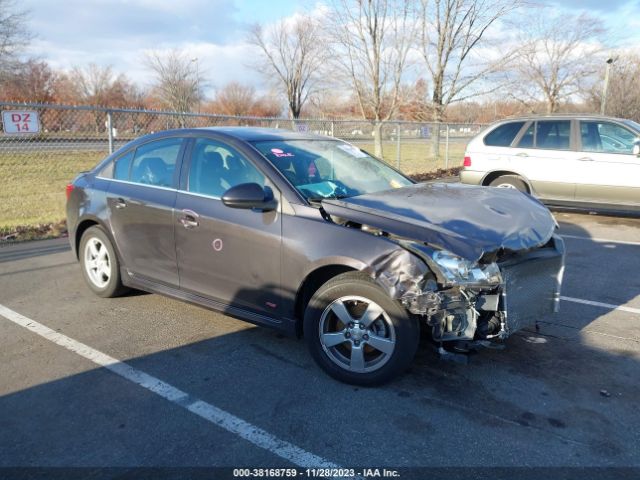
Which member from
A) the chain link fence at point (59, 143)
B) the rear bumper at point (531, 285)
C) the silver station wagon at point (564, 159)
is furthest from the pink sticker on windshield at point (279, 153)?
the silver station wagon at point (564, 159)

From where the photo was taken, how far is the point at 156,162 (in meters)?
4.56

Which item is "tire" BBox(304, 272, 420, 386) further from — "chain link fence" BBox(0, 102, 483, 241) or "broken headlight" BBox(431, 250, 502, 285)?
"chain link fence" BBox(0, 102, 483, 241)

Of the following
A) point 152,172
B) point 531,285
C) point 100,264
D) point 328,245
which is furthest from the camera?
point 100,264

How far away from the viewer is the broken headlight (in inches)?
121

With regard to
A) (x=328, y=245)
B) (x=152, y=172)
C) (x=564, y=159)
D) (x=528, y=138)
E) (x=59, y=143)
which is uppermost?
(x=59, y=143)

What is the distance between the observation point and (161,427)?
2908mm

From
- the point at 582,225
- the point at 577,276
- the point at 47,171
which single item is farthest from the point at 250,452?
the point at 47,171

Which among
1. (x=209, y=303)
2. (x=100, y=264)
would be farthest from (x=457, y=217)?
(x=100, y=264)

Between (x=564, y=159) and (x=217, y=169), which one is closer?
(x=217, y=169)

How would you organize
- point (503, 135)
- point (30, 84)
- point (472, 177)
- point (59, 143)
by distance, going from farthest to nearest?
point (30, 84), point (59, 143), point (472, 177), point (503, 135)

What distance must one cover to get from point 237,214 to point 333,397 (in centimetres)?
150

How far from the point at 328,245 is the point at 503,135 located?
23.5ft

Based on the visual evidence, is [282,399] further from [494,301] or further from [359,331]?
A: [494,301]

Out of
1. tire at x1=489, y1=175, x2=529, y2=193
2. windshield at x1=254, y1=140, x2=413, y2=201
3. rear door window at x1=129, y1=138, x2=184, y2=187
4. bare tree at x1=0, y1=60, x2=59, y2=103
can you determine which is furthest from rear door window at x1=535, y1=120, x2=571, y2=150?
bare tree at x1=0, y1=60, x2=59, y2=103
